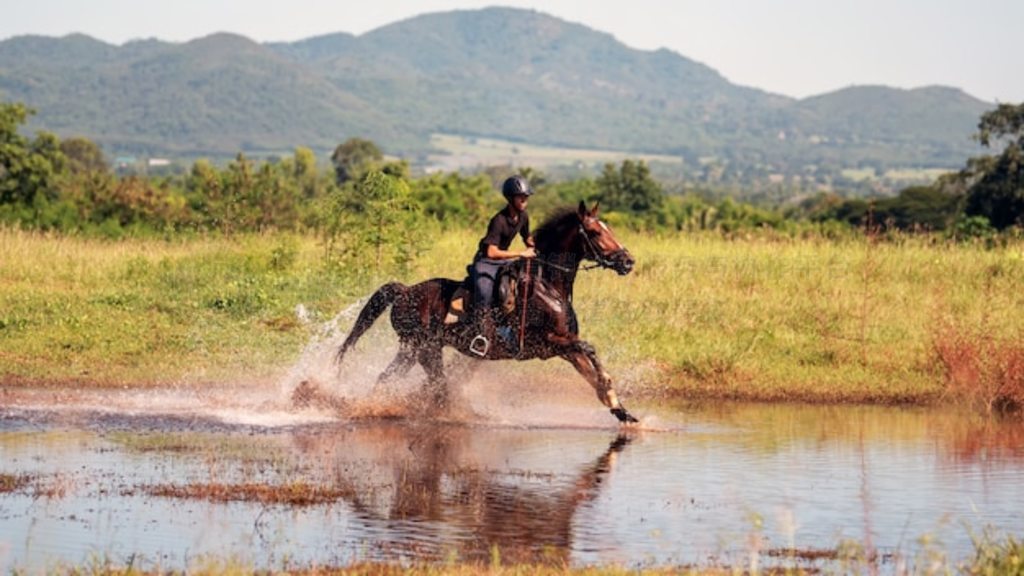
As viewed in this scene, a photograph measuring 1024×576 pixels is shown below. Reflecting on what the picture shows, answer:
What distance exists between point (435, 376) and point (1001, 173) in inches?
1400

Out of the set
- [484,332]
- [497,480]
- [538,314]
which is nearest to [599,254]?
[538,314]

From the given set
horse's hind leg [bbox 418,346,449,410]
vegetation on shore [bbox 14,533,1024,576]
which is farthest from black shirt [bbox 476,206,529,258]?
vegetation on shore [bbox 14,533,1024,576]

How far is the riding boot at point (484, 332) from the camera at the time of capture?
55.2 ft

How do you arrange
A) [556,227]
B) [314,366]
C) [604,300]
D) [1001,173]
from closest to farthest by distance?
[556,227] → [314,366] → [604,300] → [1001,173]

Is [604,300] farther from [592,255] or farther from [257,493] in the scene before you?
[257,493]

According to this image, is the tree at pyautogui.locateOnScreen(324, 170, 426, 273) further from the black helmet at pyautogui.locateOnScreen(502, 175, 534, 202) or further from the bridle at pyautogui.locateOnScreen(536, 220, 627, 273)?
the black helmet at pyautogui.locateOnScreen(502, 175, 534, 202)

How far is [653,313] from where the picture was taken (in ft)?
77.0

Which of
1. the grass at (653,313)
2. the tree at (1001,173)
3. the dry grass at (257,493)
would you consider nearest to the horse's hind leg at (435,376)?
the grass at (653,313)

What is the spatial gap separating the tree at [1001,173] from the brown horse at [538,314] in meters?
32.8

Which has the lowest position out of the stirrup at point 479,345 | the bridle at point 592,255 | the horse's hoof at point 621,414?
the horse's hoof at point 621,414

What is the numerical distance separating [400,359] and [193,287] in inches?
323

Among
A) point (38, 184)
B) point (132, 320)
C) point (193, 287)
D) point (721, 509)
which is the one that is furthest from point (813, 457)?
point (38, 184)

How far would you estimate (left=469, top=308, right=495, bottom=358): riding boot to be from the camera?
55.2ft

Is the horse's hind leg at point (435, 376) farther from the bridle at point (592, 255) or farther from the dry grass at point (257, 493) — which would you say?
the dry grass at point (257, 493)
